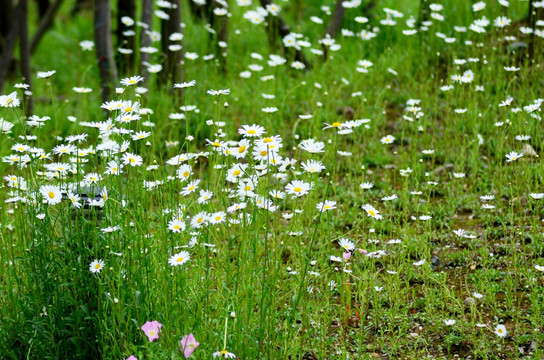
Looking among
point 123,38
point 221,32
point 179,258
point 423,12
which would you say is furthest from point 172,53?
point 179,258

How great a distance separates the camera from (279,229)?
141 inches

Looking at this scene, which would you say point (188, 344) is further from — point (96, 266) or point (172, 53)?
point (172, 53)

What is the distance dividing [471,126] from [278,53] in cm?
234

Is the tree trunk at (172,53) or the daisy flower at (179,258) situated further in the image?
the tree trunk at (172,53)

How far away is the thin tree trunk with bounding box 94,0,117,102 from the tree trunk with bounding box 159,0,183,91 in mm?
541

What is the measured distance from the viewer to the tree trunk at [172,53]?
6180mm

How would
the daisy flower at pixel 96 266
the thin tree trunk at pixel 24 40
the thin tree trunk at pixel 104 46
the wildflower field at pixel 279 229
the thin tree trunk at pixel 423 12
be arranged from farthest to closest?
the thin tree trunk at pixel 423 12, the thin tree trunk at pixel 24 40, the thin tree trunk at pixel 104 46, the wildflower field at pixel 279 229, the daisy flower at pixel 96 266

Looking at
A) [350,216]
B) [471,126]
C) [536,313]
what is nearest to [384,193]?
[350,216]

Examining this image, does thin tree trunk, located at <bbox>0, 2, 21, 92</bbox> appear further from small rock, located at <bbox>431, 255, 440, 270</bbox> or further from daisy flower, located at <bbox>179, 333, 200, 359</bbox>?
daisy flower, located at <bbox>179, 333, 200, 359</bbox>

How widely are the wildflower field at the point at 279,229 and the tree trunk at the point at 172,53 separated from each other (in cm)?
3

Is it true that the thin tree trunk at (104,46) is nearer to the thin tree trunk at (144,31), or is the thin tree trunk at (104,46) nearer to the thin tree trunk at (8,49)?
the thin tree trunk at (144,31)

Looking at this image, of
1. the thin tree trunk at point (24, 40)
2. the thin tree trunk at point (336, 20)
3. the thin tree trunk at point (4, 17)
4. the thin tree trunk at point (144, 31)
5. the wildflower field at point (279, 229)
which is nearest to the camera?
the wildflower field at point (279, 229)

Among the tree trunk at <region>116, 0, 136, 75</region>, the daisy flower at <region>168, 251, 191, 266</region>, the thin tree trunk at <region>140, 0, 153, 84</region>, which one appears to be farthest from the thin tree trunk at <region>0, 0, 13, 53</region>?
the daisy flower at <region>168, 251, 191, 266</region>

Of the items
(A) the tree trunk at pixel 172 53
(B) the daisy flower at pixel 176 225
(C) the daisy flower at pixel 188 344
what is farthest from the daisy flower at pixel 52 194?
(A) the tree trunk at pixel 172 53
